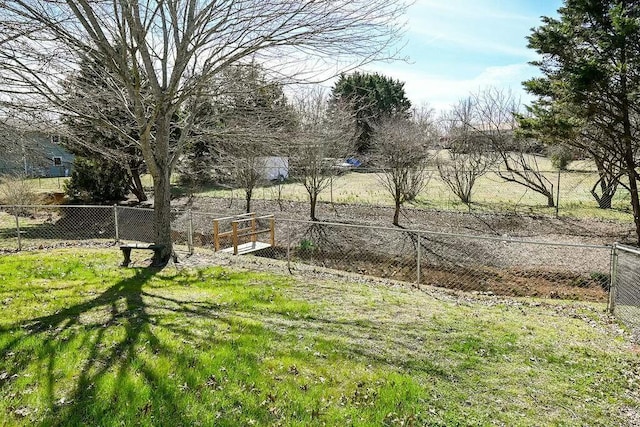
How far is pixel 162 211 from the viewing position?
26.5 ft

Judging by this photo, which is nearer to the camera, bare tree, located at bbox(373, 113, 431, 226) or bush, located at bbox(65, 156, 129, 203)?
bare tree, located at bbox(373, 113, 431, 226)

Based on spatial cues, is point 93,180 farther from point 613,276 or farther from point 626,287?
point 626,287

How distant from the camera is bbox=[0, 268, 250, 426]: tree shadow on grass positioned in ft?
10.1

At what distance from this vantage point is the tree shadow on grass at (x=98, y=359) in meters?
3.09

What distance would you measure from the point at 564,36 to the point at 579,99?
5.73ft

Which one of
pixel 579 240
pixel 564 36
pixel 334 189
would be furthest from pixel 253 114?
pixel 334 189

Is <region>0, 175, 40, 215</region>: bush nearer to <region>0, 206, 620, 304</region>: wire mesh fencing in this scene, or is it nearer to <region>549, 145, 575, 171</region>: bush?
<region>0, 206, 620, 304</region>: wire mesh fencing

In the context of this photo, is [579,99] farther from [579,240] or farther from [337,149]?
[337,149]

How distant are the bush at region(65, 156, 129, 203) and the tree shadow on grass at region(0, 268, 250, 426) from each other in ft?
44.4

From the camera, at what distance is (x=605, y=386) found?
3859 mm

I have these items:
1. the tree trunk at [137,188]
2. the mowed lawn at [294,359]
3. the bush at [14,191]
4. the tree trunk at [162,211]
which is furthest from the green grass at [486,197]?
the mowed lawn at [294,359]

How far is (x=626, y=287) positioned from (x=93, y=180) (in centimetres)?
1808

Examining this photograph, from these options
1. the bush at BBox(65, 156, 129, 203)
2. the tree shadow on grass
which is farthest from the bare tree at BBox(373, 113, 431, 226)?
the bush at BBox(65, 156, 129, 203)

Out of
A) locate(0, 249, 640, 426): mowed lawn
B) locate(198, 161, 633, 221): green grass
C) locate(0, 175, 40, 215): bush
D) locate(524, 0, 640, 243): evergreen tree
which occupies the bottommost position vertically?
locate(0, 249, 640, 426): mowed lawn
